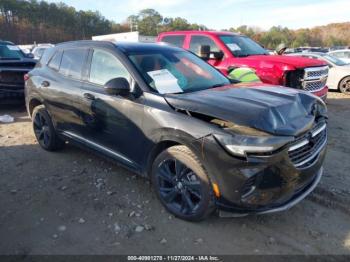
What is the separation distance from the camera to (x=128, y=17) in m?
73.8

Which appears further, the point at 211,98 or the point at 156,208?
the point at 156,208

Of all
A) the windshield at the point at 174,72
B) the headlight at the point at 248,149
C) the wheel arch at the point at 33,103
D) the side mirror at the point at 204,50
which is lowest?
the wheel arch at the point at 33,103

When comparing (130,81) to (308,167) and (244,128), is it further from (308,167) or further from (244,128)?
(308,167)

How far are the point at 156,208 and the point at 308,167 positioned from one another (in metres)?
1.66

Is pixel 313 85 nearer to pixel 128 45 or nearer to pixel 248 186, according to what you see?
pixel 128 45

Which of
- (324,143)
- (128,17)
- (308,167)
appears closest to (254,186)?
(308,167)

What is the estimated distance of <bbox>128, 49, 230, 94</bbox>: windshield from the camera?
3.62 metres

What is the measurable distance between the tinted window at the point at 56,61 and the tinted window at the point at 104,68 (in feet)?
3.27

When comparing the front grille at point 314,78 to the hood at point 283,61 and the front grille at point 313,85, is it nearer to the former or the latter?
the front grille at point 313,85

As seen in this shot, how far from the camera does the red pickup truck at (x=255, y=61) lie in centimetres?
638

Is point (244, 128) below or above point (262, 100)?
below

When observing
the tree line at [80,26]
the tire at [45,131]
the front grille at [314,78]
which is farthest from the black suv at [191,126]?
the tree line at [80,26]

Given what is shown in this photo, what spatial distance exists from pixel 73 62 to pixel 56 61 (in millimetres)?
579

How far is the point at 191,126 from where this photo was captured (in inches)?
117
